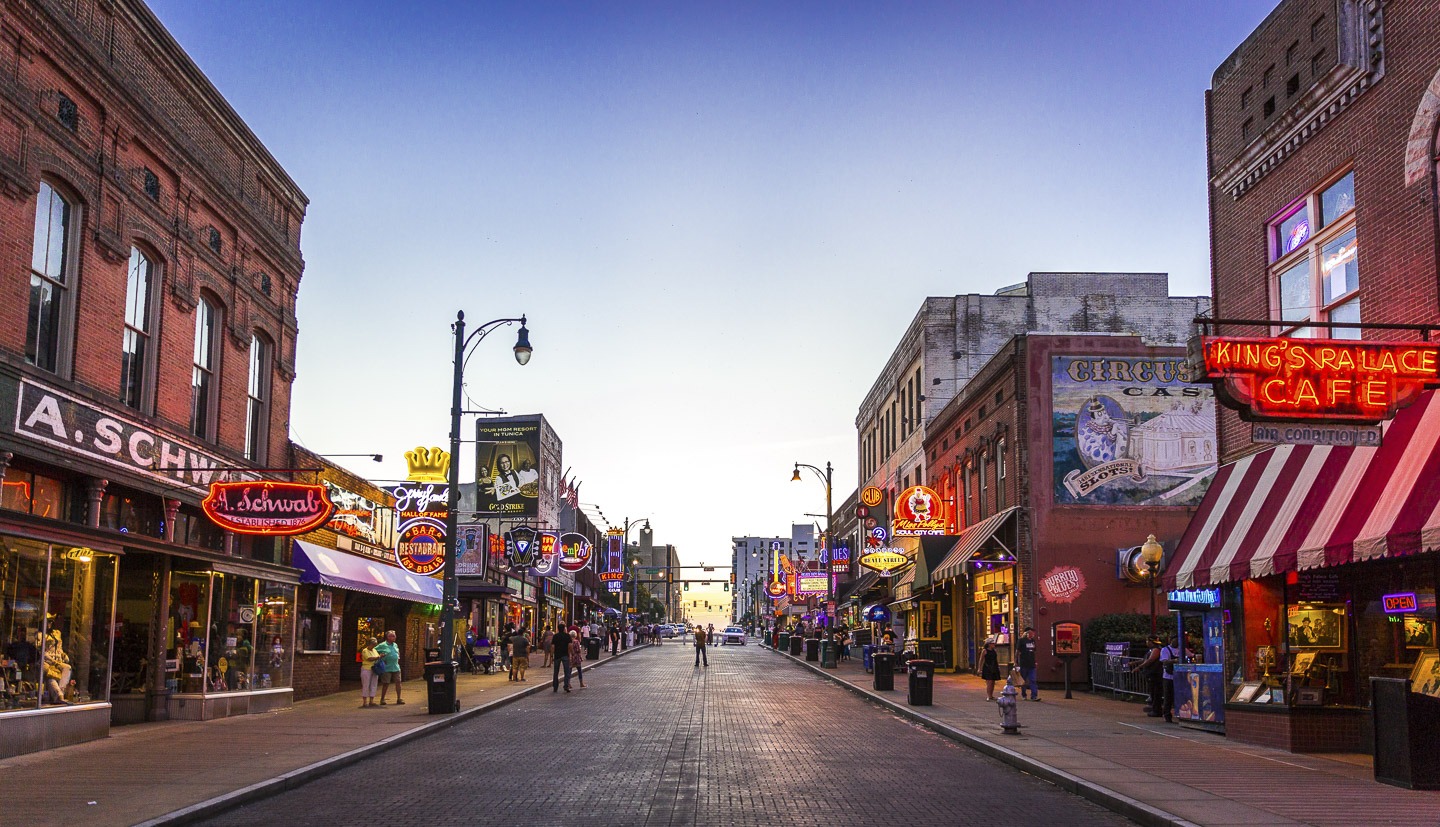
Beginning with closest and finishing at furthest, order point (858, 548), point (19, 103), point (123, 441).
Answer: point (19, 103) → point (123, 441) → point (858, 548)

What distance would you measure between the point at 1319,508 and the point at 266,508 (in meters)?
16.5

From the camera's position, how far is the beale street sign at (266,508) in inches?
843

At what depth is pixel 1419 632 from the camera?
16.9 m

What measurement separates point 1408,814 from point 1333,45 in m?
11.7

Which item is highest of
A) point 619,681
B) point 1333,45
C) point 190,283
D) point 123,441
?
point 1333,45

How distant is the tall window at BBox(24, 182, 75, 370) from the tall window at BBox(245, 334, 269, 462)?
307 inches

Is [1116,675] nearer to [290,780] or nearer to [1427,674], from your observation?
[1427,674]

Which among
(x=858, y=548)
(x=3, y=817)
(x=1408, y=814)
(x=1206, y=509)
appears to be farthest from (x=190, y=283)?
(x=858, y=548)

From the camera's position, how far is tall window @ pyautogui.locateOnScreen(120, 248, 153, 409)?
21.0 m

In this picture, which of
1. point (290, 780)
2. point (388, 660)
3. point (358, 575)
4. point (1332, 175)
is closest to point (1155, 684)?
point (1332, 175)

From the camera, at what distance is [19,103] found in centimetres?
1714

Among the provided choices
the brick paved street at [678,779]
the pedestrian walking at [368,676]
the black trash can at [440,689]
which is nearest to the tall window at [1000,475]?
the brick paved street at [678,779]

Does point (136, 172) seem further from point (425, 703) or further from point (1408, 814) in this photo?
point (1408, 814)

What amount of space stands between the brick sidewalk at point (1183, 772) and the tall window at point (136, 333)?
49.4 ft
